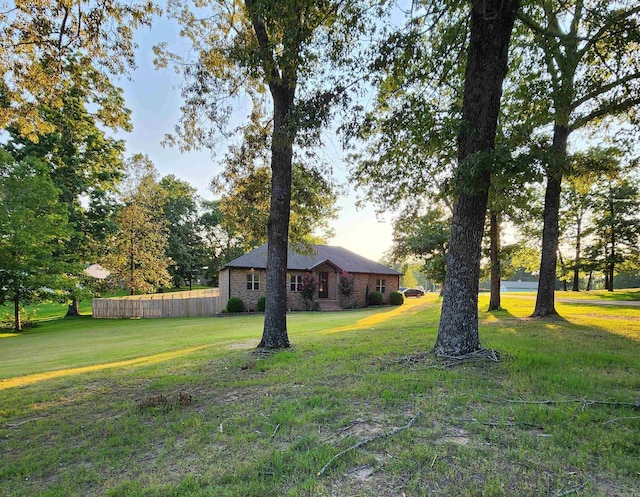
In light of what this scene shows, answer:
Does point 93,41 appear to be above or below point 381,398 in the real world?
above

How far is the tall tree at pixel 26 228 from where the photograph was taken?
15.2m

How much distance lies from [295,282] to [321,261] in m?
2.63

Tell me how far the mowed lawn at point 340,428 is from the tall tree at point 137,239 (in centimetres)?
2168

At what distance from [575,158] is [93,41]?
43.8ft

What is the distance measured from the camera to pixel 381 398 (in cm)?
396

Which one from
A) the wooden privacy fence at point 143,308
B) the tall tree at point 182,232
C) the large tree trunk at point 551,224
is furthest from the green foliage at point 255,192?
the tall tree at point 182,232

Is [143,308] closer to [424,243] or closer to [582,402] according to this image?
[424,243]

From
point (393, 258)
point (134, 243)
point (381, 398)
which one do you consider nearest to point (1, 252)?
point (134, 243)

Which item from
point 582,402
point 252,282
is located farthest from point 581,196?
point 582,402

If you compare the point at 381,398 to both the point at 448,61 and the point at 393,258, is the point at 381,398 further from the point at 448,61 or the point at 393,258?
the point at 393,258

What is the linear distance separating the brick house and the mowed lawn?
1712 cm

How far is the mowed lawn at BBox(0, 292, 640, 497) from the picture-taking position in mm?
2383

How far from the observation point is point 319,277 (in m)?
26.4

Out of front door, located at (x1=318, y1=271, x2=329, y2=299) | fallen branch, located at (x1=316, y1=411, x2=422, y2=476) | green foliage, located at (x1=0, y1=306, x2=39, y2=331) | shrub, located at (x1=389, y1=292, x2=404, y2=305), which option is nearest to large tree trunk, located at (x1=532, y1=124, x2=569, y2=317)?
fallen branch, located at (x1=316, y1=411, x2=422, y2=476)
